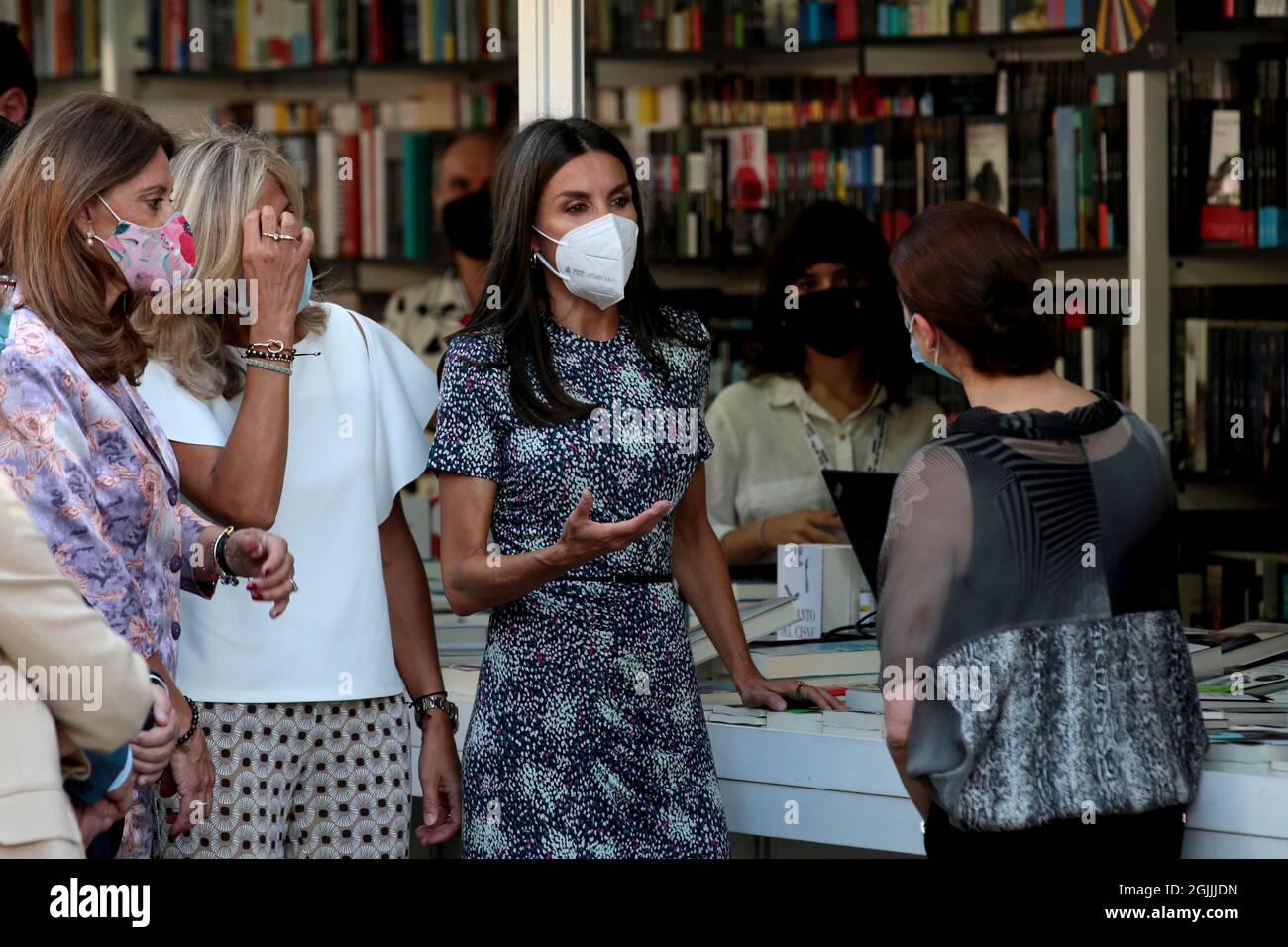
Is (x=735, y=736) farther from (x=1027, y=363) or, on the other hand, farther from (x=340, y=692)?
(x=1027, y=363)

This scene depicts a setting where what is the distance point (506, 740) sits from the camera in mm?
2055

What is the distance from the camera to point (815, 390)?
366 cm

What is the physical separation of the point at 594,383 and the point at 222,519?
1.64 ft

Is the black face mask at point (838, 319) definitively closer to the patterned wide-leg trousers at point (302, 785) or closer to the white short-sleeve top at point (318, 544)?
the white short-sleeve top at point (318, 544)

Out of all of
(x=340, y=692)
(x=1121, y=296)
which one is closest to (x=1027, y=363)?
(x=340, y=692)

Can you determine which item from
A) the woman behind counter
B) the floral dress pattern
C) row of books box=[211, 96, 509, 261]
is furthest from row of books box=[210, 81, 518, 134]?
the woman behind counter

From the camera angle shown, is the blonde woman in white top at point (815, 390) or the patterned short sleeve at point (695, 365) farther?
the blonde woman in white top at point (815, 390)

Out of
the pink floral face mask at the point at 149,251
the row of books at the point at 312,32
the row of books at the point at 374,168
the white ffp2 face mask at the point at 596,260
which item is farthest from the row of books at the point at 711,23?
the pink floral face mask at the point at 149,251

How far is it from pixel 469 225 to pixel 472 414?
7.78ft

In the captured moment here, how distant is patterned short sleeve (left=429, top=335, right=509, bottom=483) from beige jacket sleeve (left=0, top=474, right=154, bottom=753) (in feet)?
1.98

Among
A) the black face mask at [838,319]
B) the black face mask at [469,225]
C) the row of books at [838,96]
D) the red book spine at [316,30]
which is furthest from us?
the red book spine at [316,30]

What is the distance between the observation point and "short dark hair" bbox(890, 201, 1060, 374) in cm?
175

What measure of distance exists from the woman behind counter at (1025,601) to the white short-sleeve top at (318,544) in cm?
69

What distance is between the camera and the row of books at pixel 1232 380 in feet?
13.4
